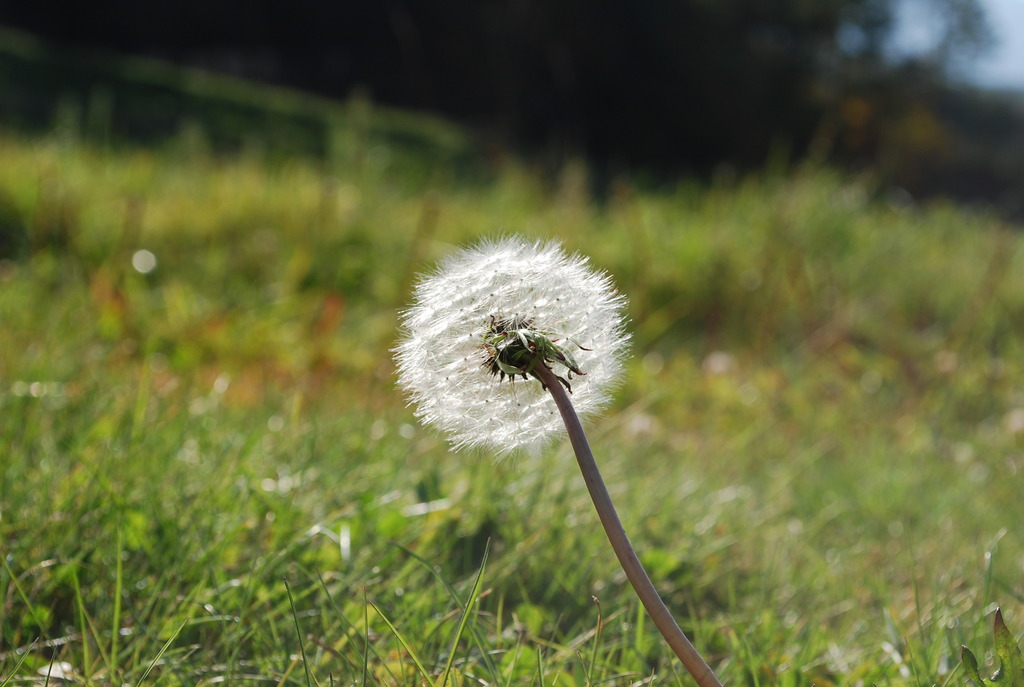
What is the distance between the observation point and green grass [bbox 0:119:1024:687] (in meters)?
1.43

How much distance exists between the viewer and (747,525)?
2.25 m

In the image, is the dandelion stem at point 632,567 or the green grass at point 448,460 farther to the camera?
the green grass at point 448,460

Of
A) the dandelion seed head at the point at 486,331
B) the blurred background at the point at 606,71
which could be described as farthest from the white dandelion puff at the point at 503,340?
the blurred background at the point at 606,71

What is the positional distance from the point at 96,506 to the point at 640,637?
3.22ft

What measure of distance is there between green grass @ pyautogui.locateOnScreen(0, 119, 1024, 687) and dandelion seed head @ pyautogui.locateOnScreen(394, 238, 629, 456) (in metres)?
0.21

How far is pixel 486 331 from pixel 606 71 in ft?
74.5

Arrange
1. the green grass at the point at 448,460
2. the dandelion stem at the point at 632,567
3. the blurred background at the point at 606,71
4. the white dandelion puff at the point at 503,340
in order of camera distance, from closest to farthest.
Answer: the dandelion stem at the point at 632,567, the white dandelion puff at the point at 503,340, the green grass at the point at 448,460, the blurred background at the point at 606,71

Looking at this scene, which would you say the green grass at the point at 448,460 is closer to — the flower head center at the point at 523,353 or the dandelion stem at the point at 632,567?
the dandelion stem at the point at 632,567

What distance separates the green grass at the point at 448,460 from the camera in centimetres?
143

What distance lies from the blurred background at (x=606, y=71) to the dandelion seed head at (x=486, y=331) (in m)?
16.5

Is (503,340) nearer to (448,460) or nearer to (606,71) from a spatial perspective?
(448,460)

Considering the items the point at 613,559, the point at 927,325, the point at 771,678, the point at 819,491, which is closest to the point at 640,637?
the point at 771,678

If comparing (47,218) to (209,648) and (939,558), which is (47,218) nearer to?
(209,648)

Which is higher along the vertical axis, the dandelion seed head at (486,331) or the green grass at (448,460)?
the dandelion seed head at (486,331)
